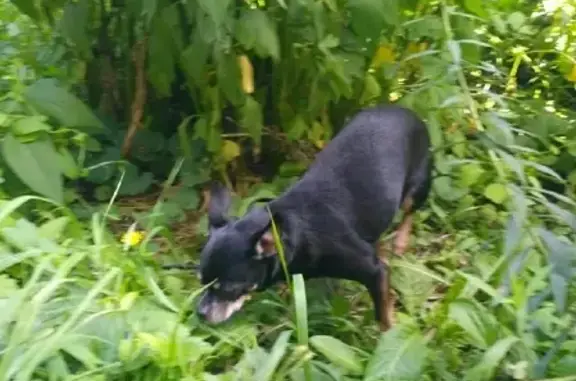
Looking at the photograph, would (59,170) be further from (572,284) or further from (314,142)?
(572,284)

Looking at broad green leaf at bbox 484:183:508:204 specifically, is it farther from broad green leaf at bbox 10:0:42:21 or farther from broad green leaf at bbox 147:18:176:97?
broad green leaf at bbox 10:0:42:21

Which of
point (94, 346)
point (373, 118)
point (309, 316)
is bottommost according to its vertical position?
point (309, 316)

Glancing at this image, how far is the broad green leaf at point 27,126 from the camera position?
9.62 feet

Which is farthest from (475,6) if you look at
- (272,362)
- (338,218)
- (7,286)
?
(7,286)

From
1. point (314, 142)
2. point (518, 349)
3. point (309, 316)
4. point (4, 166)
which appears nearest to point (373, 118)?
point (314, 142)

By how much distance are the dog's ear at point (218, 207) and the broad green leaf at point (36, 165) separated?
569mm

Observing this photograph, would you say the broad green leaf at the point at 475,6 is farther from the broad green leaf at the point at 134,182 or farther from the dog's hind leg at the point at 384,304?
the broad green leaf at the point at 134,182

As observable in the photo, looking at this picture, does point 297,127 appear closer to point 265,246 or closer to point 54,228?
point 265,246

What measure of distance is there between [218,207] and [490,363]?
0.90 metres

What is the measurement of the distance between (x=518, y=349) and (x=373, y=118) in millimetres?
1039

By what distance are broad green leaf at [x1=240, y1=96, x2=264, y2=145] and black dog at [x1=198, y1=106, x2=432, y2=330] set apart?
26cm

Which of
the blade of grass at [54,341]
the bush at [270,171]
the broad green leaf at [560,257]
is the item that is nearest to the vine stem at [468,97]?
the bush at [270,171]

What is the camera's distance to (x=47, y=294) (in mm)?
2275

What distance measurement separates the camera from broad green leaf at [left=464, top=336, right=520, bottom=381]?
2254 millimetres
